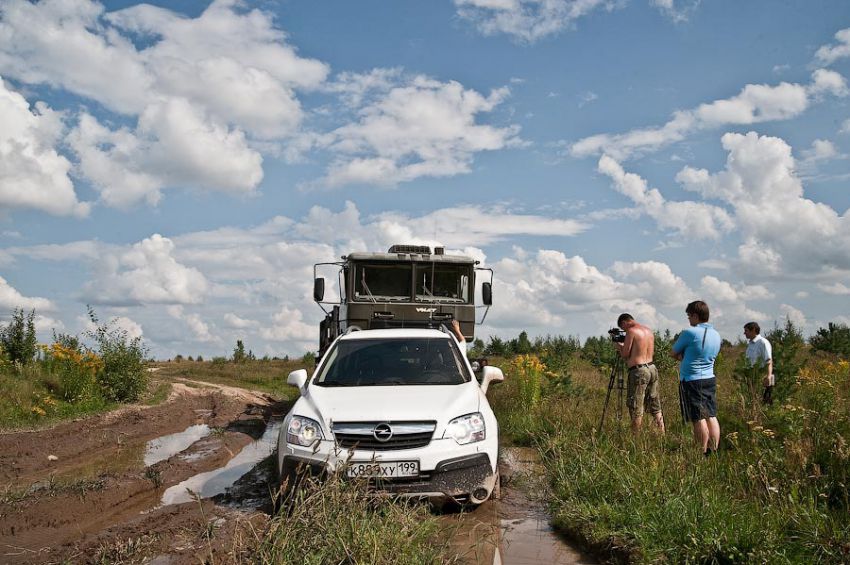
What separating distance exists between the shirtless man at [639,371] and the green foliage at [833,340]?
17333mm

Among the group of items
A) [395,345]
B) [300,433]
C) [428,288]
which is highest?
[428,288]

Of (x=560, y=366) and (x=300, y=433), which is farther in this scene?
(x=560, y=366)

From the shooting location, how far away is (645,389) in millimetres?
9344

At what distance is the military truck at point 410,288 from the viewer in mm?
12812

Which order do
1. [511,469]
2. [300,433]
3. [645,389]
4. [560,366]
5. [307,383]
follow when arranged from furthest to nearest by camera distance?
[560,366]
[645,389]
[511,469]
[307,383]
[300,433]

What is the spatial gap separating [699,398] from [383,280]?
6.67 metres

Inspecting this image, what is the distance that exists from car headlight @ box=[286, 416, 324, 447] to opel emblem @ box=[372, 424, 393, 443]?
49 cm

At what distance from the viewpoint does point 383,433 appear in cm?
607

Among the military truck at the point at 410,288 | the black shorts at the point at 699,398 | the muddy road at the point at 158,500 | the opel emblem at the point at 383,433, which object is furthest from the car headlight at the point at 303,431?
the military truck at the point at 410,288

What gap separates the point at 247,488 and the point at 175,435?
216 inches

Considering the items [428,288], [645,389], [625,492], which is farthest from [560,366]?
[625,492]

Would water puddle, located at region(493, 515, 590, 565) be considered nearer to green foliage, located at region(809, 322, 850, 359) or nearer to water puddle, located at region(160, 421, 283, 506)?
water puddle, located at region(160, 421, 283, 506)

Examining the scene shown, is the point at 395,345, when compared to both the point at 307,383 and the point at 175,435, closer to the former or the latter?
the point at 307,383

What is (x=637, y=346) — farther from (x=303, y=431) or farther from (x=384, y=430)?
(x=303, y=431)
